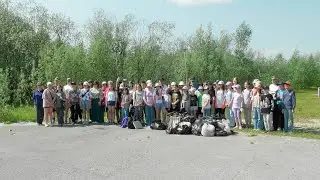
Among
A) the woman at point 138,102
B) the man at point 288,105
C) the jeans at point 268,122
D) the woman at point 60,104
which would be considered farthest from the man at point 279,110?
the woman at point 60,104

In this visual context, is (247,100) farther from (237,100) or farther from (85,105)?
(85,105)

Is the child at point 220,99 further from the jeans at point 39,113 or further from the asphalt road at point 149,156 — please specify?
the jeans at point 39,113

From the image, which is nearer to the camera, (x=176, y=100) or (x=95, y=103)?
(x=176, y=100)

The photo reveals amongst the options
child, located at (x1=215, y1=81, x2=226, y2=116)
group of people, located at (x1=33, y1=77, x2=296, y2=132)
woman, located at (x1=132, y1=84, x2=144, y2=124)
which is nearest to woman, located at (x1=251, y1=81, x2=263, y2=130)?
group of people, located at (x1=33, y1=77, x2=296, y2=132)

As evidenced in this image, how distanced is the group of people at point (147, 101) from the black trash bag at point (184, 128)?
7.06 ft

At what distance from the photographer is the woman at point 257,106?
620 inches

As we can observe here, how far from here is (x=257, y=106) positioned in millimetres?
15758

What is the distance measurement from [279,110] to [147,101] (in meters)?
5.04

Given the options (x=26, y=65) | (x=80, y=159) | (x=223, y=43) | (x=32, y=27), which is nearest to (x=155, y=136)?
(x=80, y=159)

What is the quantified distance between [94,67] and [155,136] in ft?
93.9

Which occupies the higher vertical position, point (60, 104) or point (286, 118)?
point (60, 104)

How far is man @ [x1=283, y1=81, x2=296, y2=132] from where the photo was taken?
15.1 metres

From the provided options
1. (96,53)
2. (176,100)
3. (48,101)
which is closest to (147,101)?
(176,100)

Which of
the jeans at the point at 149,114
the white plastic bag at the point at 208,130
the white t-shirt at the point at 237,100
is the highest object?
the white t-shirt at the point at 237,100
